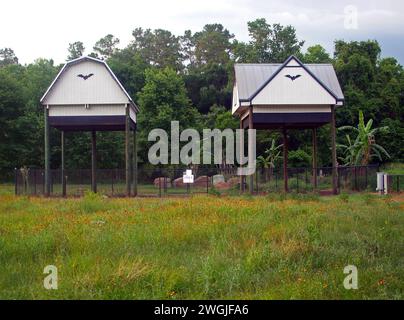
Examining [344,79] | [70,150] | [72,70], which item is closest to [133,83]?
[70,150]

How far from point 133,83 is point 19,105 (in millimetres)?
15924

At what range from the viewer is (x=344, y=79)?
→ 54500 mm

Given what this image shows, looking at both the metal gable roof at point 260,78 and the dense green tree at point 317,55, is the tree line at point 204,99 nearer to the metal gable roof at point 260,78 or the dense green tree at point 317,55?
the dense green tree at point 317,55

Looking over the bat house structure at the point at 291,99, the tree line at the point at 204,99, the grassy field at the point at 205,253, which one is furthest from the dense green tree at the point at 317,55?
the grassy field at the point at 205,253

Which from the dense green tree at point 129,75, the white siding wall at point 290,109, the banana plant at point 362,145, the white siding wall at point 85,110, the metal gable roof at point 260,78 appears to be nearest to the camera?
the white siding wall at point 85,110

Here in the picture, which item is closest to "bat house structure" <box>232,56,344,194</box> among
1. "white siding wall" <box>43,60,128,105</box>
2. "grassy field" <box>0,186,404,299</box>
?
"white siding wall" <box>43,60,128,105</box>

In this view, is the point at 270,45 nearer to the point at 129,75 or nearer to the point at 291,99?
the point at 129,75

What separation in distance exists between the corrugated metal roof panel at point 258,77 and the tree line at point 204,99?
558 inches

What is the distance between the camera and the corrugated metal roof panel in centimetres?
3016

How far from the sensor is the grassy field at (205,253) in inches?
324

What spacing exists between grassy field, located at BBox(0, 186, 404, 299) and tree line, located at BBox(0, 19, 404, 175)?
1277 inches
